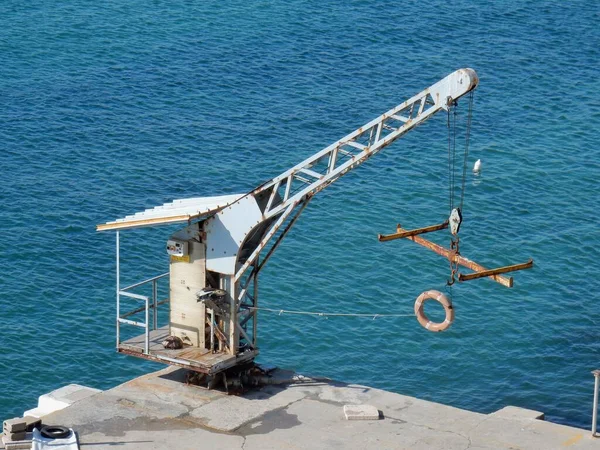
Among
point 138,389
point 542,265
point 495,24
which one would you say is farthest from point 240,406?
point 495,24

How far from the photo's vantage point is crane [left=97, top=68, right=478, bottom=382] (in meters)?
25.2

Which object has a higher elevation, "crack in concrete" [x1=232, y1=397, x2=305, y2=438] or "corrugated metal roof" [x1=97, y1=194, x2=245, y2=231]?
"corrugated metal roof" [x1=97, y1=194, x2=245, y2=231]

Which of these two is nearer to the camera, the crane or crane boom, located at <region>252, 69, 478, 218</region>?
crane boom, located at <region>252, 69, 478, 218</region>

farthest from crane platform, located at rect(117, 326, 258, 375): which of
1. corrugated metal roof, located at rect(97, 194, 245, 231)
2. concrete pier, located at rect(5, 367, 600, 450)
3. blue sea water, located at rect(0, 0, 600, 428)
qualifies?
blue sea water, located at rect(0, 0, 600, 428)

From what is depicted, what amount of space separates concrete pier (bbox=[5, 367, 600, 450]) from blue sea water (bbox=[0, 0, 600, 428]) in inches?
212

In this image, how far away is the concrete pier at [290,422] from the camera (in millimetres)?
23578

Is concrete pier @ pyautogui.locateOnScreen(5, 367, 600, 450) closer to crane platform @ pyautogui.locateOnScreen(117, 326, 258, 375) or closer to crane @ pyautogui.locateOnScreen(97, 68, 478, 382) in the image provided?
crane platform @ pyautogui.locateOnScreen(117, 326, 258, 375)

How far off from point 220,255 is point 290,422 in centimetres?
376

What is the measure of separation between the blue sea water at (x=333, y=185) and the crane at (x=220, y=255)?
589cm

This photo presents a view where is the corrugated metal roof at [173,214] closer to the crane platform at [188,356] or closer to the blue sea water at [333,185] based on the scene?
the crane platform at [188,356]

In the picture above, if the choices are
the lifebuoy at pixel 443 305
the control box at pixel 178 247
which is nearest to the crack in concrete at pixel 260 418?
the lifebuoy at pixel 443 305

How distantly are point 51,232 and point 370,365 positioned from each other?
40.1ft

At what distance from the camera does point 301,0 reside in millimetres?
62344

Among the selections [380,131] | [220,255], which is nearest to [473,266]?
[380,131]
